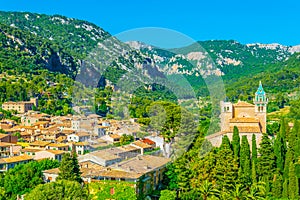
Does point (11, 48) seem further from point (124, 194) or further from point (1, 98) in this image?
point (124, 194)

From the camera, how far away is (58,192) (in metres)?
12.8

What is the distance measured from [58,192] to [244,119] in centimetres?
1282

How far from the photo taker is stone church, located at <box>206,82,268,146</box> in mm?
21333

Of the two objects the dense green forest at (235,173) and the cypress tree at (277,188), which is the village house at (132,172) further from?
the cypress tree at (277,188)

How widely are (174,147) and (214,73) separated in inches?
200

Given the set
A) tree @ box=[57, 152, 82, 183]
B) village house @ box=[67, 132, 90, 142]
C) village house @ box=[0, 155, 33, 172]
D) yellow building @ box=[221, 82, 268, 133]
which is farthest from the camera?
village house @ box=[67, 132, 90, 142]

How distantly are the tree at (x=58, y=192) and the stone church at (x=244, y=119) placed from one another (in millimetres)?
9249

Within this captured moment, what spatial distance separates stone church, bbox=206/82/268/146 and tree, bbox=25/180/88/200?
9249 millimetres

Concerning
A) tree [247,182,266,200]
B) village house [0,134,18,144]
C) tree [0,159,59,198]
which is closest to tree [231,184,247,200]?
tree [247,182,266,200]

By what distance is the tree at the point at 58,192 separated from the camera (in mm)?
12617

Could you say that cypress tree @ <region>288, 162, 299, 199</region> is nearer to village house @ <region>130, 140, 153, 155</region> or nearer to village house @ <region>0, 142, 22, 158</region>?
village house @ <region>130, 140, 153, 155</region>

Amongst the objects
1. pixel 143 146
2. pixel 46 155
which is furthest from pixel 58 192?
pixel 46 155

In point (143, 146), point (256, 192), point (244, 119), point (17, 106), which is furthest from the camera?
point (17, 106)

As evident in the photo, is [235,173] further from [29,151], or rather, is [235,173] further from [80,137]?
[80,137]
